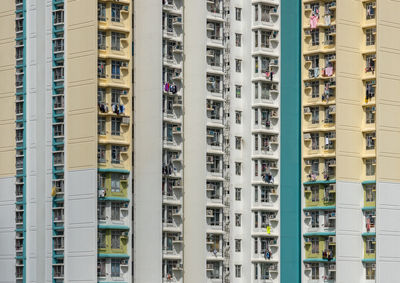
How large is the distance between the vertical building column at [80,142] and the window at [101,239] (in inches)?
12.7

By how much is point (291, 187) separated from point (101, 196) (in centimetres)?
1327

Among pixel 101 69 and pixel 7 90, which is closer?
pixel 101 69

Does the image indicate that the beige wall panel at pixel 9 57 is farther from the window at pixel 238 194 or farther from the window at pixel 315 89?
the window at pixel 315 89

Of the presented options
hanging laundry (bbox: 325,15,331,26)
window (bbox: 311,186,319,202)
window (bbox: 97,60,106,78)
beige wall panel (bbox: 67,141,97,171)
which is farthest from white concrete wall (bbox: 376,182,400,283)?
window (bbox: 97,60,106,78)

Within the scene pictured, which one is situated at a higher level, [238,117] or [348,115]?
[348,115]

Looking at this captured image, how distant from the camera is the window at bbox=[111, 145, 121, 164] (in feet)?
273

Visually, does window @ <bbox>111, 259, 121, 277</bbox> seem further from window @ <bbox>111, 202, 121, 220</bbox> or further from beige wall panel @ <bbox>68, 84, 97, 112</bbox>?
beige wall panel @ <bbox>68, 84, 97, 112</bbox>

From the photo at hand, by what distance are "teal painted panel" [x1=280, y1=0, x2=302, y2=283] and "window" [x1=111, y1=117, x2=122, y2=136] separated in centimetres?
1157

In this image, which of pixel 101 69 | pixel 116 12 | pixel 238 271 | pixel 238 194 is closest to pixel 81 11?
pixel 116 12

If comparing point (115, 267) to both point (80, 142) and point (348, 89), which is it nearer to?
point (80, 142)

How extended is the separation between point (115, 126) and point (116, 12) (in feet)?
21.4

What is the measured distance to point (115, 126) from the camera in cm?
8350

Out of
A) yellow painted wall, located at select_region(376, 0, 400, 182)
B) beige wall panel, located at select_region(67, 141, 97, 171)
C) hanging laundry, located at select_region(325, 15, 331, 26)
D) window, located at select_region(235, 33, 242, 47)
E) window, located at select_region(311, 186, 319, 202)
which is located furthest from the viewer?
window, located at select_region(235, 33, 242, 47)

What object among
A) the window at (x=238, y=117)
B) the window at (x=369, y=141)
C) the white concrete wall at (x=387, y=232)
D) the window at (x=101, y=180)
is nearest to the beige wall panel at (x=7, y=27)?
the window at (x=101, y=180)
